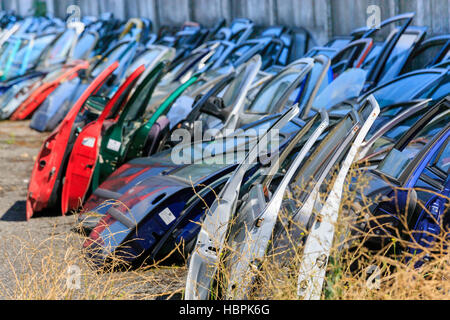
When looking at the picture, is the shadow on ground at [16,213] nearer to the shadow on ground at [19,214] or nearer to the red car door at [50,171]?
the shadow on ground at [19,214]

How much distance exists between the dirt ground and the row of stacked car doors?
0.23m

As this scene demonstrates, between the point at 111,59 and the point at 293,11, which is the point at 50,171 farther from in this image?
the point at 293,11

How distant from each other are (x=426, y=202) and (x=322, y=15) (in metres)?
8.31

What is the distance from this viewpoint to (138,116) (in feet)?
23.5

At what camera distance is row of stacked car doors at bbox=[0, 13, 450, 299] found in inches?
146

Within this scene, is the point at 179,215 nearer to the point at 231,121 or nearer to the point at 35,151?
the point at 231,121

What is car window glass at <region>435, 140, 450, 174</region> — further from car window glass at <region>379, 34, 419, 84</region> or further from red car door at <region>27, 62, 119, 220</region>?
car window glass at <region>379, 34, 419, 84</region>

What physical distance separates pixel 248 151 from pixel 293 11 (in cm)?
752

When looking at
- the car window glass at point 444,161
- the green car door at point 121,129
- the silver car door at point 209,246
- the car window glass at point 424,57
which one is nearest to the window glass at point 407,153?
the car window glass at point 444,161

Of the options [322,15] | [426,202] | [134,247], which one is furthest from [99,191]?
[322,15]

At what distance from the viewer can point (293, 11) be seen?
1246cm

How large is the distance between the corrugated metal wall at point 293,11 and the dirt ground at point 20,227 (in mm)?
5442

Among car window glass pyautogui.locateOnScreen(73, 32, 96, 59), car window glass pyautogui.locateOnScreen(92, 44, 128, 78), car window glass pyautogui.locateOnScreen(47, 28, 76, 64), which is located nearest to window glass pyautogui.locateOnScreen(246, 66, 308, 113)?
car window glass pyautogui.locateOnScreen(92, 44, 128, 78)

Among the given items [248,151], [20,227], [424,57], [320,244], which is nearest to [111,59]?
[424,57]
